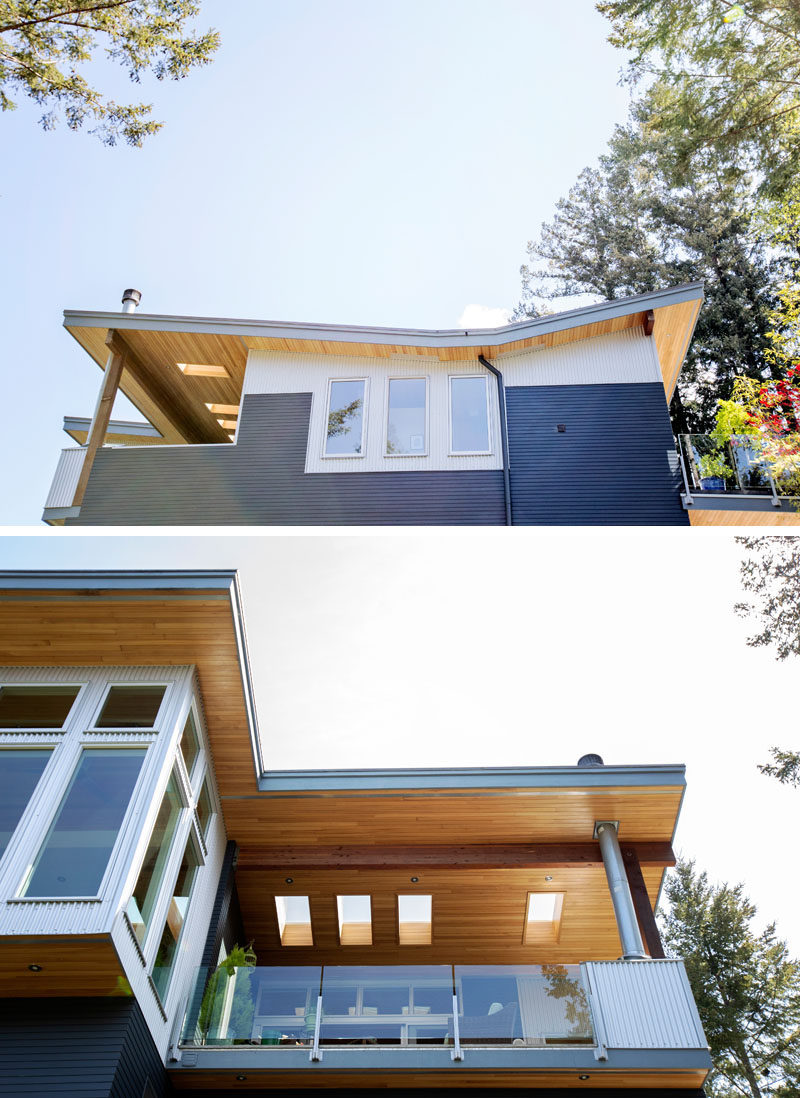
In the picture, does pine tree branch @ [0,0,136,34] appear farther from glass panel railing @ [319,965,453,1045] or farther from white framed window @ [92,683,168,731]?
glass panel railing @ [319,965,453,1045]

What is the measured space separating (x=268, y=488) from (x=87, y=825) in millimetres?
6766

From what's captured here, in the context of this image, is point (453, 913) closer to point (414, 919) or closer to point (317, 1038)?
point (414, 919)

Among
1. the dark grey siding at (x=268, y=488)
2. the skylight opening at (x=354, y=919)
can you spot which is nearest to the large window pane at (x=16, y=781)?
the skylight opening at (x=354, y=919)

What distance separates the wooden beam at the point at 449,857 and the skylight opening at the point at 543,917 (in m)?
0.87

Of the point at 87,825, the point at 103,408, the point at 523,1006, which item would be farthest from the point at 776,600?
the point at 103,408

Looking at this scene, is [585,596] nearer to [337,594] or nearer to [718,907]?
[337,594]

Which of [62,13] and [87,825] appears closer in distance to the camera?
[87,825]

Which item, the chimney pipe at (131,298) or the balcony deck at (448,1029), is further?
the chimney pipe at (131,298)

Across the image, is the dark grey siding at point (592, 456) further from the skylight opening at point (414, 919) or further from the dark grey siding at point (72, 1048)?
the dark grey siding at point (72, 1048)

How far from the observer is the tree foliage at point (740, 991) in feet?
60.6

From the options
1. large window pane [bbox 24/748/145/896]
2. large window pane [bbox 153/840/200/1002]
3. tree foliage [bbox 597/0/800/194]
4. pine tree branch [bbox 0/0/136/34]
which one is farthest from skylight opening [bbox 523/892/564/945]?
pine tree branch [bbox 0/0/136/34]

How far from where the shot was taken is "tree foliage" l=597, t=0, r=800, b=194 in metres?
11.8

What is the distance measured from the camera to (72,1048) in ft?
23.8

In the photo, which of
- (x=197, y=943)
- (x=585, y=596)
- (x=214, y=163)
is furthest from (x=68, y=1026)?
(x=214, y=163)
